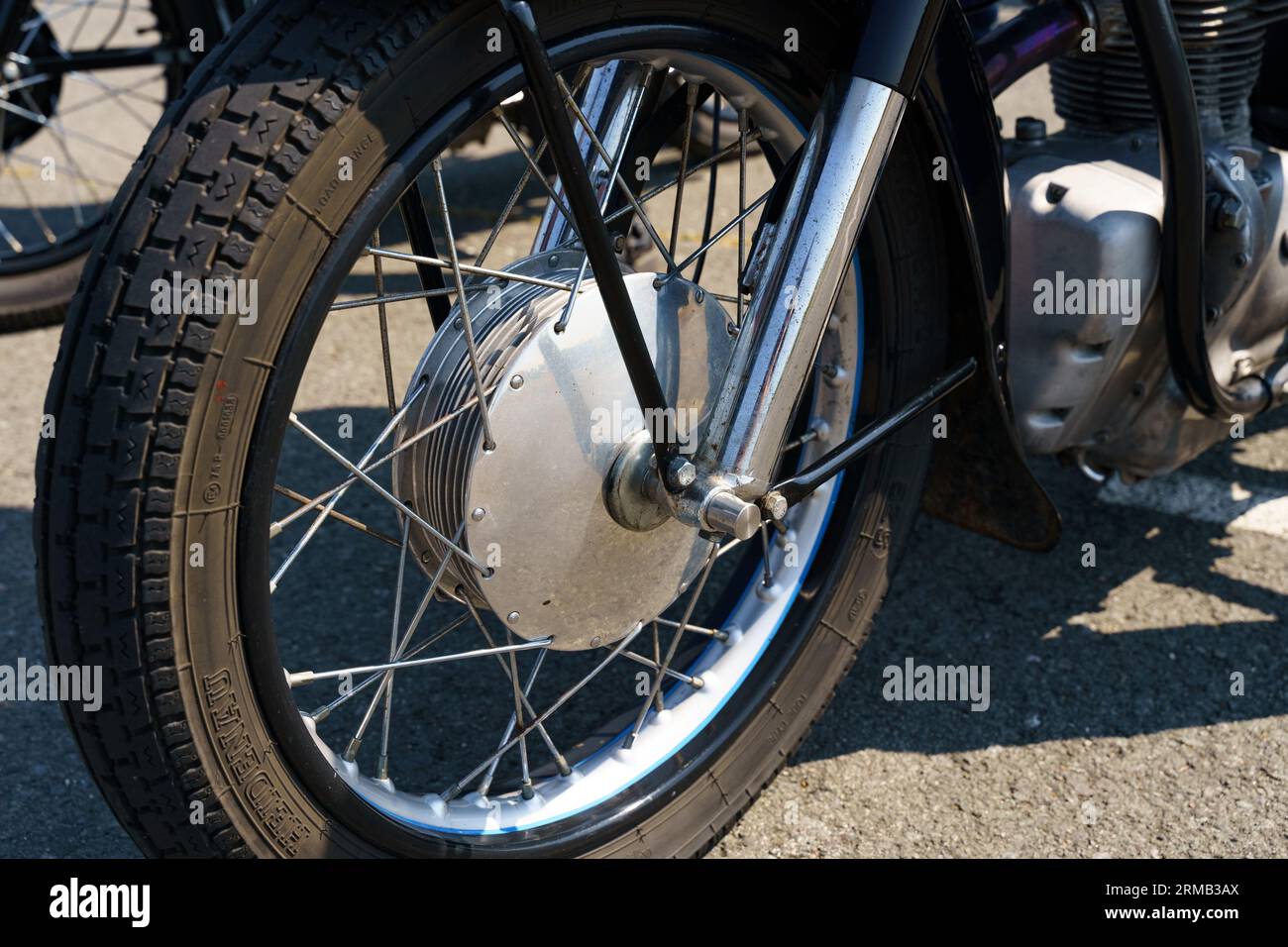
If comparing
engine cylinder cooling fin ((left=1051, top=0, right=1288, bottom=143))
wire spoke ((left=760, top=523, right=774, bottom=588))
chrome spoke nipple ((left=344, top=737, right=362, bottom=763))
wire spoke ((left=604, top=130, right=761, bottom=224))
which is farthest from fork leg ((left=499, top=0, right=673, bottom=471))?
engine cylinder cooling fin ((left=1051, top=0, right=1288, bottom=143))

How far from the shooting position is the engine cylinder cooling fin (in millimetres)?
1951

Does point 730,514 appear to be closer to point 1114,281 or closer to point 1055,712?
point 1114,281

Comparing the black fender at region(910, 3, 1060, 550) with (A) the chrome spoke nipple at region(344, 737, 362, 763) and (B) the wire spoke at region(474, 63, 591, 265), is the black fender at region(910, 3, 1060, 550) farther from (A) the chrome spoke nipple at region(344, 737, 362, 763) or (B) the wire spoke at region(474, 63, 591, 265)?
(A) the chrome spoke nipple at region(344, 737, 362, 763)

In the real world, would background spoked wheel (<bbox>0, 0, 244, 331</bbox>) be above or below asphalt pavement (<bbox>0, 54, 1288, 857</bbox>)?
above

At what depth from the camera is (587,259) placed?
1.45m

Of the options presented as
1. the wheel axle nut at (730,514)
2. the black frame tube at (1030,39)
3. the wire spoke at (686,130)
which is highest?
the black frame tube at (1030,39)

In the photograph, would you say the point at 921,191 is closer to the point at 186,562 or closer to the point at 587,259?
the point at 587,259

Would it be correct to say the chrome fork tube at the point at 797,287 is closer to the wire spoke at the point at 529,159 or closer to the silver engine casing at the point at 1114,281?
the wire spoke at the point at 529,159

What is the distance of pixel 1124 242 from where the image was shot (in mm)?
1900

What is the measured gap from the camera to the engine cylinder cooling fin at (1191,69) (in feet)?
6.40

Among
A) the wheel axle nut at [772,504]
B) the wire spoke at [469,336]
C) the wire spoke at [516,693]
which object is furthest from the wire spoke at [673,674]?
the wire spoke at [469,336]

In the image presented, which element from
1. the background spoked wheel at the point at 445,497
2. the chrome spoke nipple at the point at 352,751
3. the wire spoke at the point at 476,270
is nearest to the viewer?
the background spoked wheel at the point at 445,497

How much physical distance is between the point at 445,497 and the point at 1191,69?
1313mm
